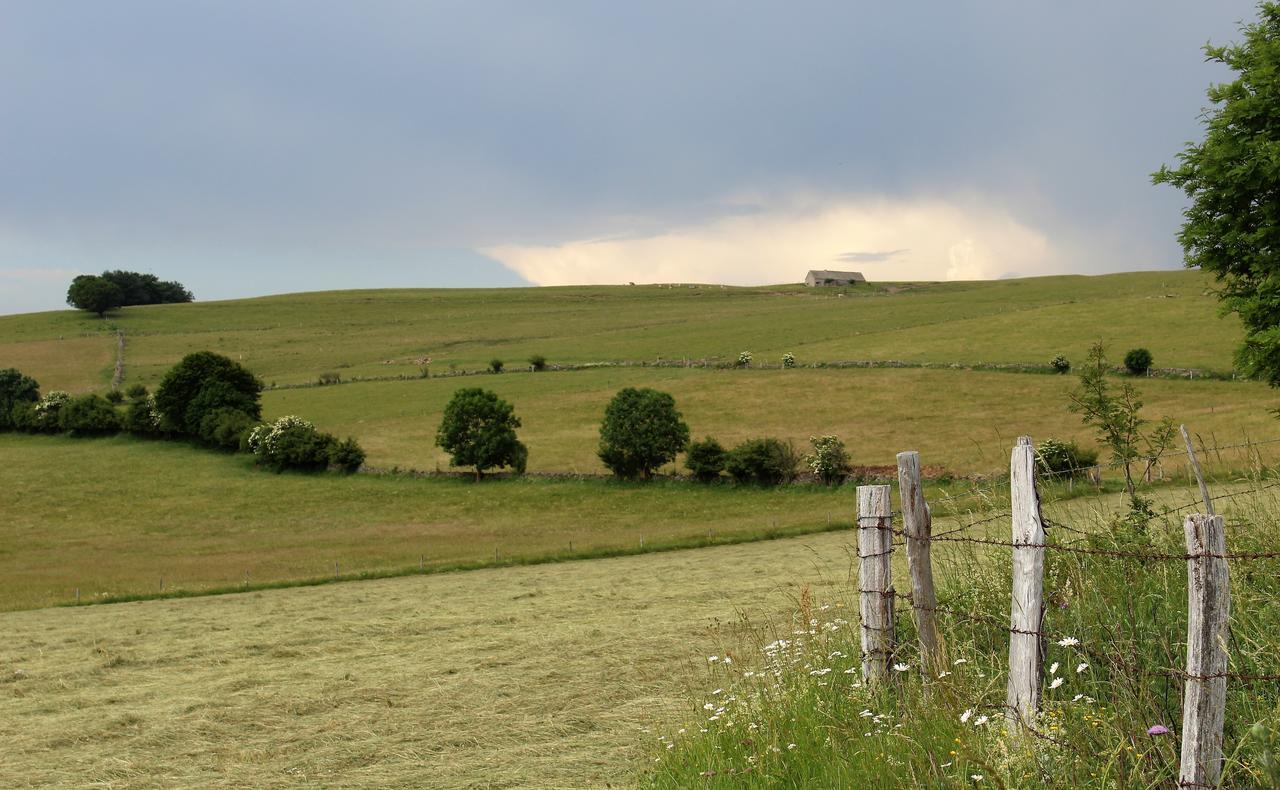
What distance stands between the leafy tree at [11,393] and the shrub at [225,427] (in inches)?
732

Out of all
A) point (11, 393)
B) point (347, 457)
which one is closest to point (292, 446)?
point (347, 457)

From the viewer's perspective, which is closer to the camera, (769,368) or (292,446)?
(292,446)

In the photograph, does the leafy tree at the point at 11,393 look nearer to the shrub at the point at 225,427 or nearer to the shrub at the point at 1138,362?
the shrub at the point at 225,427

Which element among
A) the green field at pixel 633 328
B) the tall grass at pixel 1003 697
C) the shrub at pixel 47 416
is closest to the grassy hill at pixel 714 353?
the green field at pixel 633 328

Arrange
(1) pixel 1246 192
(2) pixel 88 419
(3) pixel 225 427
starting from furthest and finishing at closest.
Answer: (2) pixel 88 419, (3) pixel 225 427, (1) pixel 1246 192

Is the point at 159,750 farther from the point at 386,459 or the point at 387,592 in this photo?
the point at 386,459

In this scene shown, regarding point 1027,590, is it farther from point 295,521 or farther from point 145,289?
point 145,289

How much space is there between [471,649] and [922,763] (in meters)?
11.7

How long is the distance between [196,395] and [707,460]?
39214 mm

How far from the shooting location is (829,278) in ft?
587

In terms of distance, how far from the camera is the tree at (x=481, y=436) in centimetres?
5417

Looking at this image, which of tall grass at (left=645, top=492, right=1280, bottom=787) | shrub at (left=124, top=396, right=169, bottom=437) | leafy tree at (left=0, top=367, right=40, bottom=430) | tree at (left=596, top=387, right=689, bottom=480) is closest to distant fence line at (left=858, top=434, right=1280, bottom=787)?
tall grass at (left=645, top=492, right=1280, bottom=787)

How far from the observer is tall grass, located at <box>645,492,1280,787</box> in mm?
5836

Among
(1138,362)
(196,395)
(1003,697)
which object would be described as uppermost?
(1138,362)
